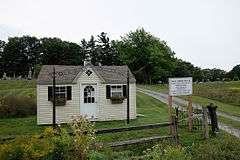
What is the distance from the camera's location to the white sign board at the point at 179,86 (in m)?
18.0

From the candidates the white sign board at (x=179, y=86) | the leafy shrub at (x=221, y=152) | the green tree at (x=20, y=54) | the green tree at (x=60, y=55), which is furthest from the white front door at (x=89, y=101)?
the green tree at (x=20, y=54)

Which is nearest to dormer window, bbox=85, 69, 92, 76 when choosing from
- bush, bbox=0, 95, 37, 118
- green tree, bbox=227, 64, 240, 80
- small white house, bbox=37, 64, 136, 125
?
small white house, bbox=37, 64, 136, 125

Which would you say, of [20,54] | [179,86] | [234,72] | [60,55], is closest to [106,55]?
[60,55]

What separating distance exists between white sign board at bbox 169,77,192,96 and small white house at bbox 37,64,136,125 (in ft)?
20.5

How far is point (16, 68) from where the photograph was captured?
298ft

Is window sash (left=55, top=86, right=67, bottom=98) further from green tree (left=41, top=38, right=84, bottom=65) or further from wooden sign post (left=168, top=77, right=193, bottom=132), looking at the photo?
green tree (left=41, top=38, right=84, bottom=65)

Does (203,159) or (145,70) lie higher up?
(145,70)

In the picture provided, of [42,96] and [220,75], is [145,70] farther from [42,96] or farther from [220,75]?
[42,96]

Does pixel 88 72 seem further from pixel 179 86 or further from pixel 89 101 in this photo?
pixel 179 86

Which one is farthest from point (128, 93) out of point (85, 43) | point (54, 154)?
point (85, 43)

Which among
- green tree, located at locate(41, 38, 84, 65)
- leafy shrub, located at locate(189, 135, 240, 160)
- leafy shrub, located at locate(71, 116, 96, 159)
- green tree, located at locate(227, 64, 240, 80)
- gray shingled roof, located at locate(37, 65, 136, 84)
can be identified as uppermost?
green tree, located at locate(41, 38, 84, 65)

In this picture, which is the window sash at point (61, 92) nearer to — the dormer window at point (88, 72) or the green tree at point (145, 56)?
the dormer window at point (88, 72)

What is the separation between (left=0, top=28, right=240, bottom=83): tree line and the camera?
7962 cm

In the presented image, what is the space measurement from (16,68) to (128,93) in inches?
2866
